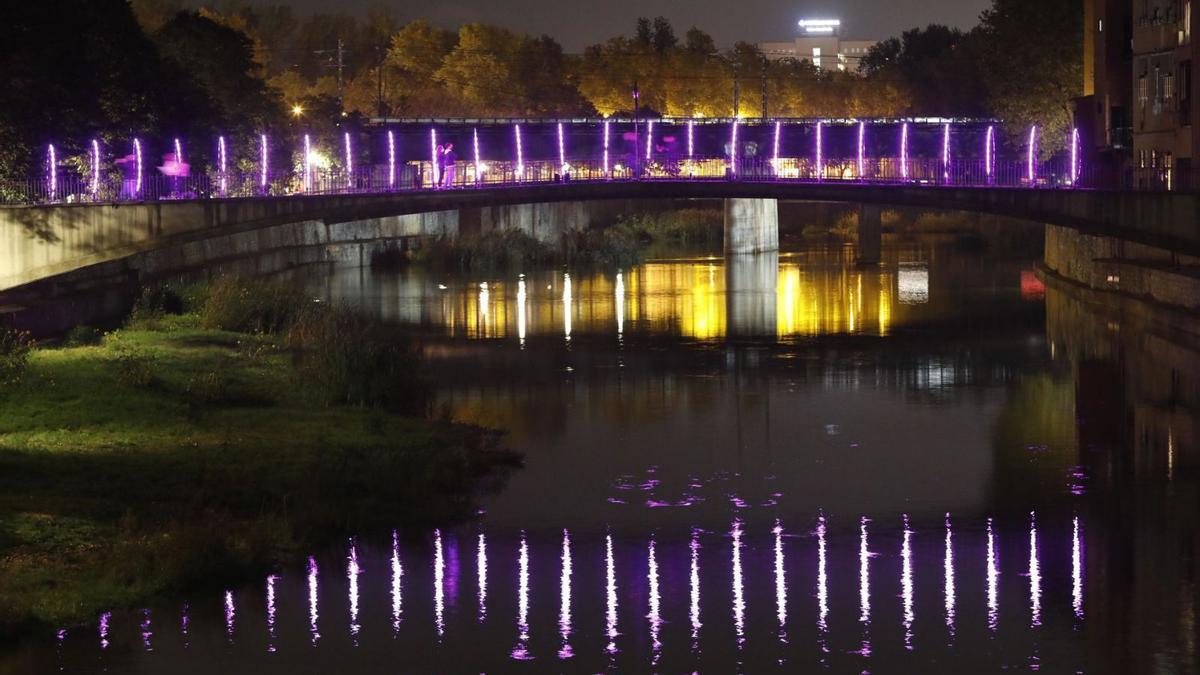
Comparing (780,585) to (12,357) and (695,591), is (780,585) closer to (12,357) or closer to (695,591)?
(695,591)

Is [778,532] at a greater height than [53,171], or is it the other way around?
[53,171]

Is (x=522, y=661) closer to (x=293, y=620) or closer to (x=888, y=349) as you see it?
(x=293, y=620)

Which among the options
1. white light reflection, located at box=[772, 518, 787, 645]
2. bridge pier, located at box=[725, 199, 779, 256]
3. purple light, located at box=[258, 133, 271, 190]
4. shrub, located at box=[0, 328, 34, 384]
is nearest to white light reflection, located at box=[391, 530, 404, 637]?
white light reflection, located at box=[772, 518, 787, 645]

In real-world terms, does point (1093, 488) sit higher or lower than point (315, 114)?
lower

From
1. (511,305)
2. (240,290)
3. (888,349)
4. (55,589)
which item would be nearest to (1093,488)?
(55,589)

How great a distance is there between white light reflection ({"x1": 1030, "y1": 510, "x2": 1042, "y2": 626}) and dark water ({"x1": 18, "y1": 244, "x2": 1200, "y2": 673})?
63 mm

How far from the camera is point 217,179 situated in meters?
75.1

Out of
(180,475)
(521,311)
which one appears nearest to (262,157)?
(521,311)

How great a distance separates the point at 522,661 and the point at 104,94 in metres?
52.9

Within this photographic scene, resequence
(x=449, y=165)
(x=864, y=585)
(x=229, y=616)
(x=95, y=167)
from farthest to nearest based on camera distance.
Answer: (x=449, y=165) → (x=95, y=167) → (x=864, y=585) → (x=229, y=616)

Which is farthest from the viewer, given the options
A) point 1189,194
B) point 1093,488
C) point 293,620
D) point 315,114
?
point 315,114

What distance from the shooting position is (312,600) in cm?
2570

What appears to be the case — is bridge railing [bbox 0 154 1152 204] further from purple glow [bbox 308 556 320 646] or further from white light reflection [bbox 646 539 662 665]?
white light reflection [bbox 646 539 662 665]

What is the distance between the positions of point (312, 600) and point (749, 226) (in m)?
88.4
